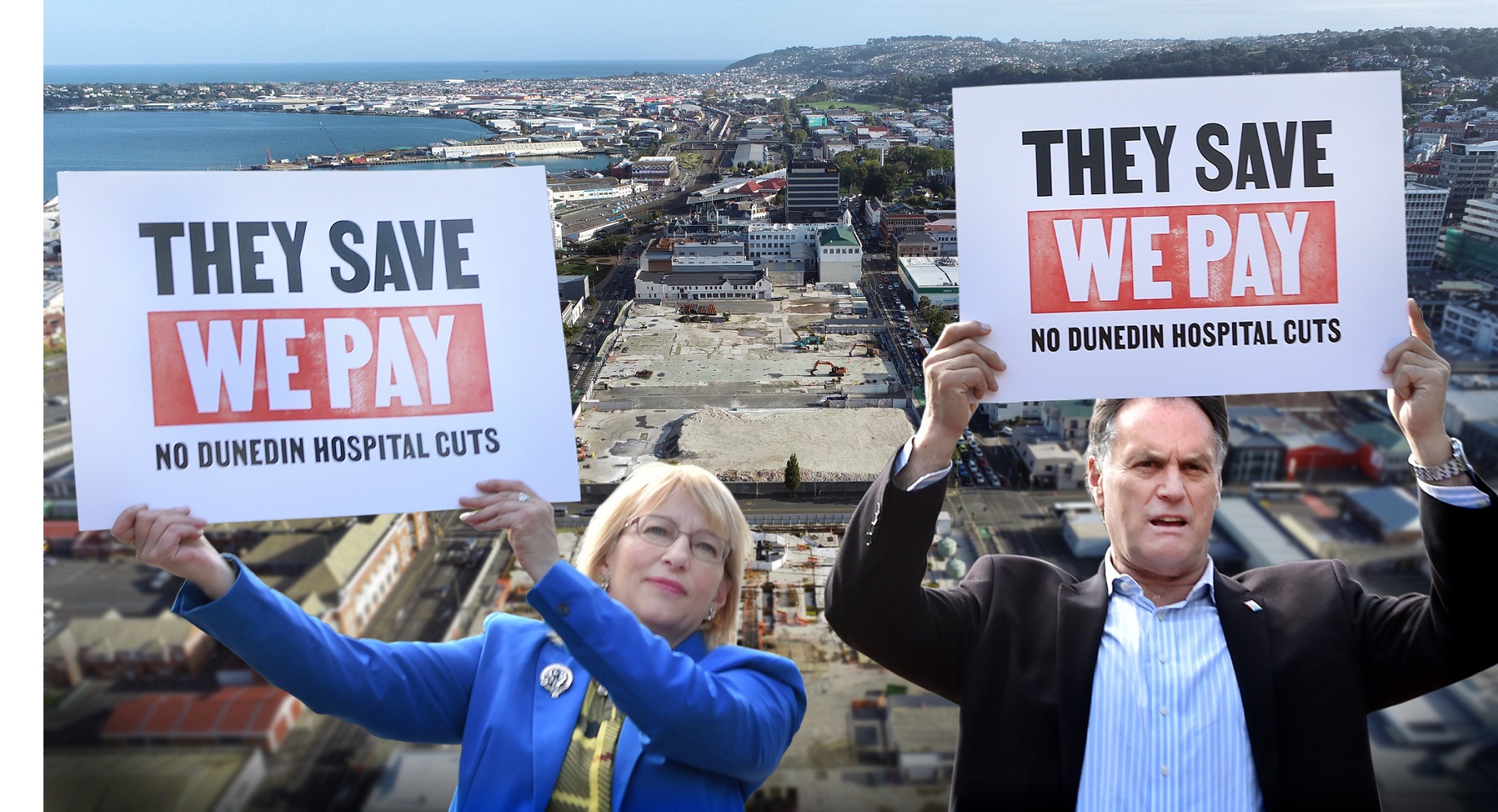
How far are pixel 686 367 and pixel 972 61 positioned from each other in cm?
3516

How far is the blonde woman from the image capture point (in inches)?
26.3

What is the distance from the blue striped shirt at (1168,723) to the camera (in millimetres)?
777

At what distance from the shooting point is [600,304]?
16.4 meters

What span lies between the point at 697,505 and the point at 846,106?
133 feet

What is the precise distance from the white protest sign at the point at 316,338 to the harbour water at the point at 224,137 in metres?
12.8

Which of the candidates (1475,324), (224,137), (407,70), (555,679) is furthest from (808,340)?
(407,70)

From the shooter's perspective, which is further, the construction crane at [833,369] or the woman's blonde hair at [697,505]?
the construction crane at [833,369]

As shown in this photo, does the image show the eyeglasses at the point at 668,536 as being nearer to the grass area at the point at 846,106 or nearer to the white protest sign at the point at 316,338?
the white protest sign at the point at 316,338

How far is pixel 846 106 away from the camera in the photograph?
3912 centimetres

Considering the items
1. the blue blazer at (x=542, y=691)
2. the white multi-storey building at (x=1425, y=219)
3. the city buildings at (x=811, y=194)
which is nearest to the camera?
the blue blazer at (x=542, y=691)

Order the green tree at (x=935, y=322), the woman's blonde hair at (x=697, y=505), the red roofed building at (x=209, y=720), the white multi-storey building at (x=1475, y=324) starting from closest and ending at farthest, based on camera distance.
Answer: the woman's blonde hair at (x=697, y=505) → the red roofed building at (x=209, y=720) → the white multi-storey building at (x=1475, y=324) → the green tree at (x=935, y=322)

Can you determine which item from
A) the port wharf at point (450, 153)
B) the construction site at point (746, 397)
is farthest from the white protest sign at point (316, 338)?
the port wharf at point (450, 153)

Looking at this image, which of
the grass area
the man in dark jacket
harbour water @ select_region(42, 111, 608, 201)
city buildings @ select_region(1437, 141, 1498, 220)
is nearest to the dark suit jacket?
the man in dark jacket

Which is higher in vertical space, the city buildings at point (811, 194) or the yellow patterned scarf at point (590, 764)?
the city buildings at point (811, 194)
